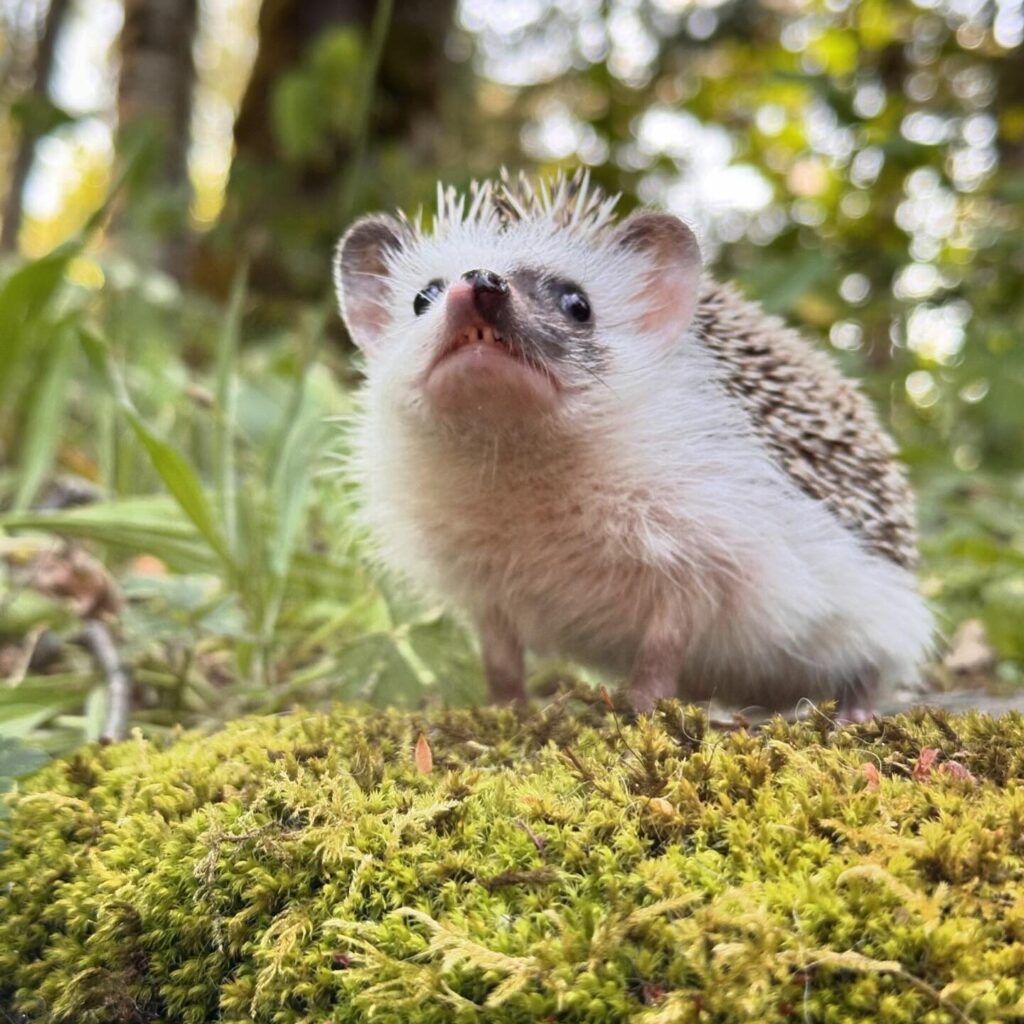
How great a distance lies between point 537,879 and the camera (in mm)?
1449

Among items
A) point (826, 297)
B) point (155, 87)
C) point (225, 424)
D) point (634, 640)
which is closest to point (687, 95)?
point (826, 297)

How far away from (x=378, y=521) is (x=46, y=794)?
1062mm

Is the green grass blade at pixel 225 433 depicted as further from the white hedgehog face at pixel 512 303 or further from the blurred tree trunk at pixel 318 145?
the blurred tree trunk at pixel 318 145

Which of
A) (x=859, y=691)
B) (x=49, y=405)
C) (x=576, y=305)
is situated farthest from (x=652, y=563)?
(x=49, y=405)

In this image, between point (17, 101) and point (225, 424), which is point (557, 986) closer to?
point (225, 424)

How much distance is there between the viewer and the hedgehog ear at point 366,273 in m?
2.71

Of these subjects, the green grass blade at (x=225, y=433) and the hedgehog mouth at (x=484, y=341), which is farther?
the green grass blade at (x=225, y=433)

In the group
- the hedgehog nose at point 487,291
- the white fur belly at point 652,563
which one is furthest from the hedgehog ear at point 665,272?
the hedgehog nose at point 487,291

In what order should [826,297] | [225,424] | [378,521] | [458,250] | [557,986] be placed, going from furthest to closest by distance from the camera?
[826,297], [225,424], [378,521], [458,250], [557,986]

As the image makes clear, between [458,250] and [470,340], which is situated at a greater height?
[458,250]

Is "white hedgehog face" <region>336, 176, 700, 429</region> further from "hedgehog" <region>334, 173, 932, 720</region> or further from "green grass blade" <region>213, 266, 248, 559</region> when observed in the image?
"green grass blade" <region>213, 266, 248, 559</region>

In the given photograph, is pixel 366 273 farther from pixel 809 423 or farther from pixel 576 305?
pixel 809 423

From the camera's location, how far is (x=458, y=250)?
254 centimetres

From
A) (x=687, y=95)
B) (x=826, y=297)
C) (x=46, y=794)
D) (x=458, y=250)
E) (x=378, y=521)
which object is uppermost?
(x=687, y=95)
